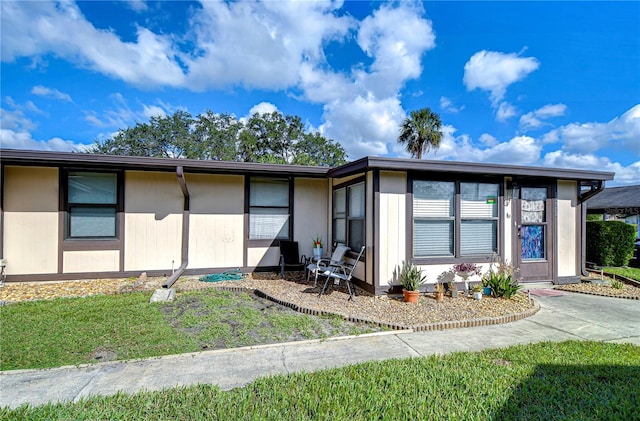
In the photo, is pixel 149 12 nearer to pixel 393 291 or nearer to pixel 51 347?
pixel 51 347

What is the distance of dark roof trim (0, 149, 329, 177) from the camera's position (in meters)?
5.69

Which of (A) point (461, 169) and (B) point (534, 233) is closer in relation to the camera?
(A) point (461, 169)

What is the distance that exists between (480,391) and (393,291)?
3020mm

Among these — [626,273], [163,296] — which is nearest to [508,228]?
[626,273]

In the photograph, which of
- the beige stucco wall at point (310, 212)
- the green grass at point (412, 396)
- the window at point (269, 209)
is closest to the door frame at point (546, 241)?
the green grass at point (412, 396)

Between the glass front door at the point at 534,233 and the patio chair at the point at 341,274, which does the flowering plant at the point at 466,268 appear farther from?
the patio chair at the point at 341,274

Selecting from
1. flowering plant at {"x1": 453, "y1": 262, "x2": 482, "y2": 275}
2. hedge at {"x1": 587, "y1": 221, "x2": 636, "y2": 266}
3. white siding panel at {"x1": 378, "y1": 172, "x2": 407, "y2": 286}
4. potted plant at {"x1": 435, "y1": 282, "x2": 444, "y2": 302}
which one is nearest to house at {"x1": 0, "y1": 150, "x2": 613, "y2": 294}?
white siding panel at {"x1": 378, "y1": 172, "x2": 407, "y2": 286}

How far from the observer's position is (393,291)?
18.3 ft

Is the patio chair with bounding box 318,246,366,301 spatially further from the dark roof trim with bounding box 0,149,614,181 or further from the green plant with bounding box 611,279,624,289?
the green plant with bounding box 611,279,624,289

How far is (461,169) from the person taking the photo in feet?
18.6

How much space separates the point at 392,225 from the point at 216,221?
160 inches

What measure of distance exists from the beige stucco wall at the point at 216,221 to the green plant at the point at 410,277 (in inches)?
149

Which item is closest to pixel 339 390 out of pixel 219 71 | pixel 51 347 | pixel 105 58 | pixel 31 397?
pixel 31 397

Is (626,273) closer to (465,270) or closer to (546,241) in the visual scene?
(546,241)
